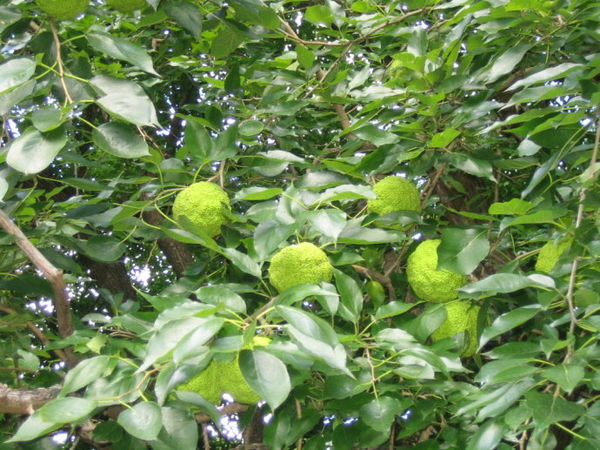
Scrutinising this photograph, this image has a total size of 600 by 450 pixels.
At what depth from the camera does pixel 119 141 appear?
1.30m

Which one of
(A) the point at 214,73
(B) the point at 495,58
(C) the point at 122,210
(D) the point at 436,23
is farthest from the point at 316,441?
(A) the point at 214,73

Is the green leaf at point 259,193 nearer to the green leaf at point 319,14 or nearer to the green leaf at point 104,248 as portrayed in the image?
the green leaf at point 104,248

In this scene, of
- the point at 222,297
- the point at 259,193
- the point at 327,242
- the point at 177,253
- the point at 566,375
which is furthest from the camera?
the point at 177,253

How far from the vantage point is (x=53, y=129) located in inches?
48.7

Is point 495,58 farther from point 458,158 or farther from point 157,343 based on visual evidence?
point 157,343

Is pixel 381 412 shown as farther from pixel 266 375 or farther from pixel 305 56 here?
pixel 305 56

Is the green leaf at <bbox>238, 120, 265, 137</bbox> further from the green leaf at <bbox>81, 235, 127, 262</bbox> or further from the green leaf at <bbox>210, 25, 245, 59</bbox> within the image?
the green leaf at <bbox>81, 235, 127, 262</bbox>

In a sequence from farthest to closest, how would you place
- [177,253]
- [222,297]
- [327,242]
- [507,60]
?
[177,253], [507,60], [327,242], [222,297]

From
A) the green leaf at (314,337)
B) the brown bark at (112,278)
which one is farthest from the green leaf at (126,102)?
the brown bark at (112,278)

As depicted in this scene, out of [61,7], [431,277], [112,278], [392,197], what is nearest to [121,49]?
[61,7]

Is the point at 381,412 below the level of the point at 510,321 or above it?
below

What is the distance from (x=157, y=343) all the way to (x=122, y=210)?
2.37ft

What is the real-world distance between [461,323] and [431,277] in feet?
0.46

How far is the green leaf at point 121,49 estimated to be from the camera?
133 cm
